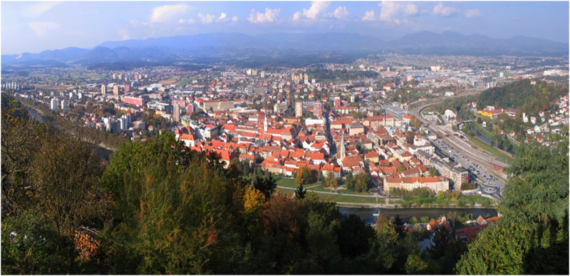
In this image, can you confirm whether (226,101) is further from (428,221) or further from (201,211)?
(201,211)

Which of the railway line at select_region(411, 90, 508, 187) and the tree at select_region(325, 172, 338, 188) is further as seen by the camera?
the railway line at select_region(411, 90, 508, 187)

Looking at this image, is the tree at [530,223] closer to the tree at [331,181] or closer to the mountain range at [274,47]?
the tree at [331,181]

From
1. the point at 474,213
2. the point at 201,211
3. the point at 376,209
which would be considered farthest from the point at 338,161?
the point at 201,211

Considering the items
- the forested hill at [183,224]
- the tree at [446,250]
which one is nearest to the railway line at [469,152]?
the tree at [446,250]

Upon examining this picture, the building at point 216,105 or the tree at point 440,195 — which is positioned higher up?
the building at point 216,105

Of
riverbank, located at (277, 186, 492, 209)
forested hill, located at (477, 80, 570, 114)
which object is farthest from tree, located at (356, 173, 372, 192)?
forested hill, located at (477, 80, 570, 114)

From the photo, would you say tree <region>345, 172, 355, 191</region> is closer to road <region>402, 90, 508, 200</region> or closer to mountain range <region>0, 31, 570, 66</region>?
road <region>402, 90, 508, 200</region>
